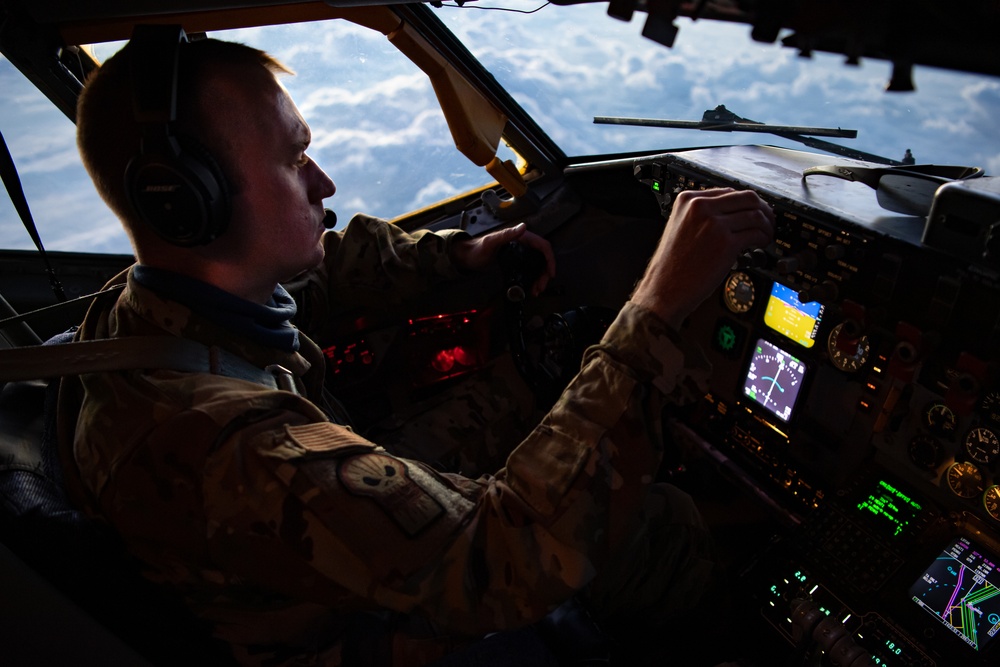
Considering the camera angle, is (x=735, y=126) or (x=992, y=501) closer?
(x=992, y=501)

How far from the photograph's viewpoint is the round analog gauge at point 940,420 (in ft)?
4.44

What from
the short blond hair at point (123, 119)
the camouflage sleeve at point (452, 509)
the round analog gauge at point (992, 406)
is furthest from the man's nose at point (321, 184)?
the round analog gauge at point (992, 406)

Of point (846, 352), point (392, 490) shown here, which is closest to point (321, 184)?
point (392, 490)

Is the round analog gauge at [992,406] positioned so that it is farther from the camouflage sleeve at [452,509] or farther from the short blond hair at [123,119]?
the short blond hair at [123,119]

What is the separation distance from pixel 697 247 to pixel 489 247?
3.27ft

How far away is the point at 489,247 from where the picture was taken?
1.93m

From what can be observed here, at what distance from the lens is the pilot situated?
34.4 inches

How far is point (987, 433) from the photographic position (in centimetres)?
129

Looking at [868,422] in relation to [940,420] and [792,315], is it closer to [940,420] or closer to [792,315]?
[940,420]

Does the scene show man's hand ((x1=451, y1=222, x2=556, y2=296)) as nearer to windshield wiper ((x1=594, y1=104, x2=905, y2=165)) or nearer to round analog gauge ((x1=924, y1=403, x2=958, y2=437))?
windshield wiper ((x1=594, y1=104, x2=905, y2=165))

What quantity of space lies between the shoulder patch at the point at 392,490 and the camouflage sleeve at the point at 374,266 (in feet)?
3.45

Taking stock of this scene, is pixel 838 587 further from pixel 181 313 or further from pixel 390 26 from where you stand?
pixel 390 26

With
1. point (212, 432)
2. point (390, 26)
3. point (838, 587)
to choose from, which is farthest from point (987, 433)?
point (390, 26)

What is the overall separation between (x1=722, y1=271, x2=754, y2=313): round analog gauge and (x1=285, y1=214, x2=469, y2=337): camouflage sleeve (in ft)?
2.58
